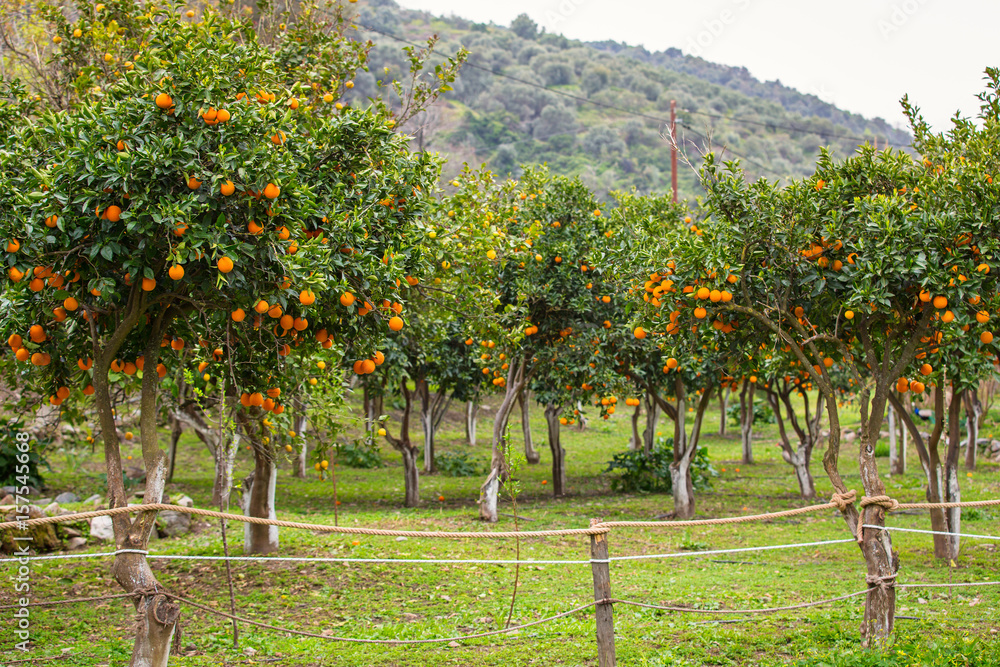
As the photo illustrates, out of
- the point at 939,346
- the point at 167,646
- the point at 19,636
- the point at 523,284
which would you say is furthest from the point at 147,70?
the point at 523,284

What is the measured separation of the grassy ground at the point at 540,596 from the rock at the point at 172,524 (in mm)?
232

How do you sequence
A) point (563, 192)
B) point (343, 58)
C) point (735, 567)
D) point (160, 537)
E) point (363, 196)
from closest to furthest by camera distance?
point (363, 196) → point (343, 58) → point (735, 567) → point (160, 537) → point (563, 192)

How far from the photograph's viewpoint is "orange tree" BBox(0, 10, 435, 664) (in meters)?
3.54

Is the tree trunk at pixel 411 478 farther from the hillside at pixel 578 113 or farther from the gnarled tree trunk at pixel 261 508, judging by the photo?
the hillside at pixel 578 113

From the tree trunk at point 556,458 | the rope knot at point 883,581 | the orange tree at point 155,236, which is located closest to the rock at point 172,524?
the orange tree at point 155,236

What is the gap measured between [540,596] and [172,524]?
218 inches

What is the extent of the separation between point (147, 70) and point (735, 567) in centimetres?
744

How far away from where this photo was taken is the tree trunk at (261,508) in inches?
318

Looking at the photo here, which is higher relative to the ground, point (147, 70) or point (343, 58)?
point (343, 58)

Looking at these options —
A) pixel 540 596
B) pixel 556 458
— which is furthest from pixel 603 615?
pixel 556 458

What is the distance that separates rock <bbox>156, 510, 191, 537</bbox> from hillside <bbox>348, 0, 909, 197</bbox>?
2881cm

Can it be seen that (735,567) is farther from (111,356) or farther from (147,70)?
(147,70)

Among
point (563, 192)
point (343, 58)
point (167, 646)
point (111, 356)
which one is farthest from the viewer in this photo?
point (563, 192)

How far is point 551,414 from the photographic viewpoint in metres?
14.5
